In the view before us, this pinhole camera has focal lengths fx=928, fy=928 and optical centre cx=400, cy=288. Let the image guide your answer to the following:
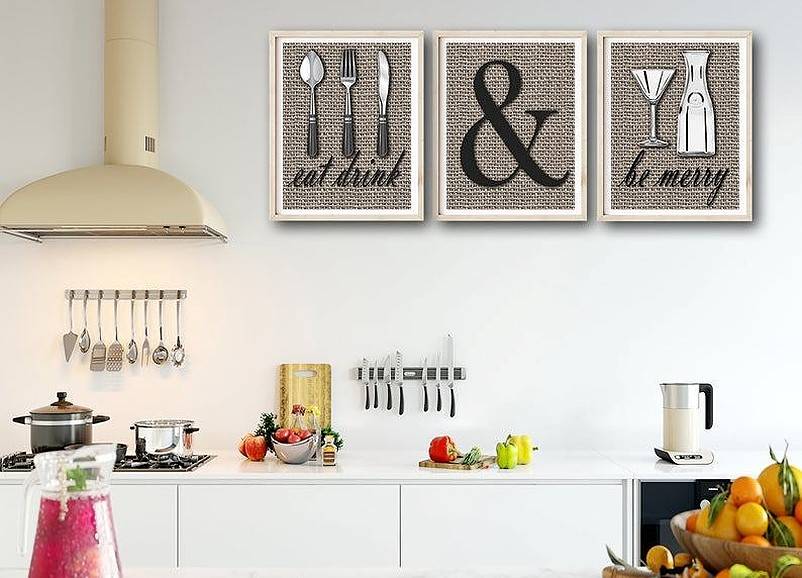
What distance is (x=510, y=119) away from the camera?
12.2 ft

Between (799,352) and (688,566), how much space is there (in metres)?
2.56

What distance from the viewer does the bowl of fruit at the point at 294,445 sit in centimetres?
325

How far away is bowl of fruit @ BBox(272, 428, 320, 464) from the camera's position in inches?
128

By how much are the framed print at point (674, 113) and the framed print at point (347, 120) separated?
767mm

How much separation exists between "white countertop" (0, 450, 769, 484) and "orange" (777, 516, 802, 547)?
1742 mm

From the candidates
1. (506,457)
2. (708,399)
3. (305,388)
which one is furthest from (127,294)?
(708,399)

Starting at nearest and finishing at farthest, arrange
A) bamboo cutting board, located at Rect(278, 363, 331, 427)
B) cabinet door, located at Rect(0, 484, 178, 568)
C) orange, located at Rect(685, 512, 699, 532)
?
orange, located at Rect(685, 512, 699, 532), cabinet door, located at Rect(0, 484, 178, 568), bamboo cutting board, located at Rect(278, 363, 331, 427)

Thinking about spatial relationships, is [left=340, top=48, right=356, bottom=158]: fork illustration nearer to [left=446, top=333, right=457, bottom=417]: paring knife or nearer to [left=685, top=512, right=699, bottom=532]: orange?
[left=446, top=333, right=457, bottom=417]: paring knife

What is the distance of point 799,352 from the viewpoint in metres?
3.70

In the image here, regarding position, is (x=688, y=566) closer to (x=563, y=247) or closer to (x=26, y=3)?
(x=563, y=247)

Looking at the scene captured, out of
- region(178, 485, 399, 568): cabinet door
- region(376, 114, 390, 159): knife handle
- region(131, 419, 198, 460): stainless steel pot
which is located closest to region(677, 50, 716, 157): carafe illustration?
region(376, 114, 390, 159): knife handle

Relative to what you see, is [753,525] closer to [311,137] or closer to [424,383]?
[424,383]

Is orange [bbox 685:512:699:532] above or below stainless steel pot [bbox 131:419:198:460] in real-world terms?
above

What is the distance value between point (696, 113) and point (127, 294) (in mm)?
2382
